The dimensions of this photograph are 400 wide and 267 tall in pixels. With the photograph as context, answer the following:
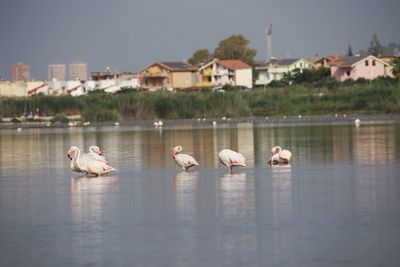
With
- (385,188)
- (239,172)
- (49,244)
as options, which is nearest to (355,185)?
(385,188)

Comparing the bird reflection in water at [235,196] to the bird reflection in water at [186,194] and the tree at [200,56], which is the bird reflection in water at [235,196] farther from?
the tree at [200,56]

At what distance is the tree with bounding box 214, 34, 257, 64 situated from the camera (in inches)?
6545

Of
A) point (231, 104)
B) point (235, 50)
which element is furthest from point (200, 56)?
point (231, 104)

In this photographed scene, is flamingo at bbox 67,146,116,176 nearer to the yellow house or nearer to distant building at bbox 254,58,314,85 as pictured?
the yellow house

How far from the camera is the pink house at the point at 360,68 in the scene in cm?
12888

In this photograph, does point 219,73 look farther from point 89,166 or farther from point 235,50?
point 89,166

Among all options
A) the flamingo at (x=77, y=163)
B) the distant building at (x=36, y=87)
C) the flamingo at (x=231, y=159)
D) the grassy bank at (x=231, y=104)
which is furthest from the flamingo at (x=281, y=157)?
the distant building at (x=36, y=87)

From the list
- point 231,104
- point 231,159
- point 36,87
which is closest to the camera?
point 231,159

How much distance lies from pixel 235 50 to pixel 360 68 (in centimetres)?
3978

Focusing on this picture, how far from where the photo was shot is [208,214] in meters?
16.8

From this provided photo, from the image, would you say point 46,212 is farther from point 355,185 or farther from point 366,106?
point 366,106

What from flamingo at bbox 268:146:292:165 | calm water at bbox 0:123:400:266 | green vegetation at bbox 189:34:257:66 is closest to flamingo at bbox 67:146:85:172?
calm water at bbox 0:123:400:266

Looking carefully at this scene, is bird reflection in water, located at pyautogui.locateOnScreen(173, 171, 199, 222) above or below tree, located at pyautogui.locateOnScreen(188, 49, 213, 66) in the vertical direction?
below

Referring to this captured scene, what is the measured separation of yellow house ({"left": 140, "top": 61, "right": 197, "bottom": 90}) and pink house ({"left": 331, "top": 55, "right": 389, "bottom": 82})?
19715mm
